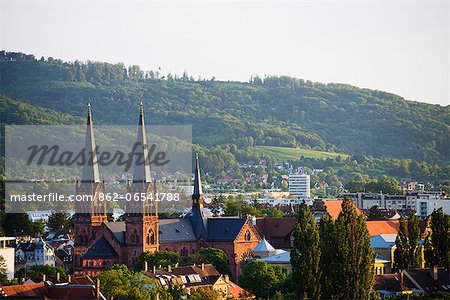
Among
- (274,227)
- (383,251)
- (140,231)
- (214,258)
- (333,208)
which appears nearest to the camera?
(214,258)

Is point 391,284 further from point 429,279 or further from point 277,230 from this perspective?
point 277,230

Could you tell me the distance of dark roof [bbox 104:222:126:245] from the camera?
103250 mm

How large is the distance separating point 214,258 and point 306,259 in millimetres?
26790

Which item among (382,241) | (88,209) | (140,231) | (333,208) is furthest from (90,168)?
(333,208)

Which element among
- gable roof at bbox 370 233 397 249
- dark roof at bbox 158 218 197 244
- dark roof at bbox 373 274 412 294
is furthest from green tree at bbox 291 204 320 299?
dark roof at bbox 158 218 197 244

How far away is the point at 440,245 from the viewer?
303ft

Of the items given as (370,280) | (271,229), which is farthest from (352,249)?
(271,229)

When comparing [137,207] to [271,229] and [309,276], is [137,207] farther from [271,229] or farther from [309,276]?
[309,276]

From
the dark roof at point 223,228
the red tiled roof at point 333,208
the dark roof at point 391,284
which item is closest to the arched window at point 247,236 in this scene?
the dark roof at point 223,228

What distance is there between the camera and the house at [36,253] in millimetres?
118231

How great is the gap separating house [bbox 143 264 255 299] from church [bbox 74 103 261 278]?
1037 centimetres

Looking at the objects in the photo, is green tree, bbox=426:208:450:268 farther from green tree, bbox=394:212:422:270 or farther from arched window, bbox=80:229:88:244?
arched window, bbox=80:229:88:244

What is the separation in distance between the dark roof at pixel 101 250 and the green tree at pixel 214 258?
21.6 ft

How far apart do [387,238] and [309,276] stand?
37380 mm
